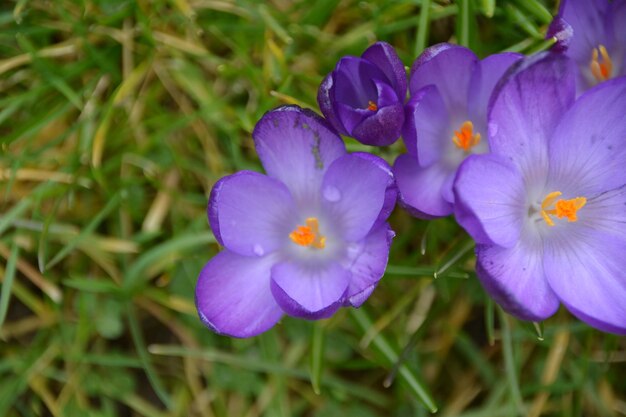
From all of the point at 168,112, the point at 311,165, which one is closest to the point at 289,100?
the point at 311,165

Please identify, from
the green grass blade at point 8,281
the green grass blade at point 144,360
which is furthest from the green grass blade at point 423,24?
the green grass blade at point 8,281

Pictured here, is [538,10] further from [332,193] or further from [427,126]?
[332,193]

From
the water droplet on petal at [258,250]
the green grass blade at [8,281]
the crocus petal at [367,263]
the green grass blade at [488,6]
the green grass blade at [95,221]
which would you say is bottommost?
the green grass blade at [8,281]

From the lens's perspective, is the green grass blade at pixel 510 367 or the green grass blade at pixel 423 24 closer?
the green grass blade at pixel 423 24

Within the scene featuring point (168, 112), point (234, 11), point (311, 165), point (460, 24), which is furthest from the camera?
point (168, 112)

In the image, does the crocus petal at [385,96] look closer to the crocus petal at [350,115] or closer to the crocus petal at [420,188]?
the crocus petal at [350,115]

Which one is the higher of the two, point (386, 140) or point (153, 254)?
point (386, 140)

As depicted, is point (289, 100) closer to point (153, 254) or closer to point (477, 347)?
point (153, 254)
